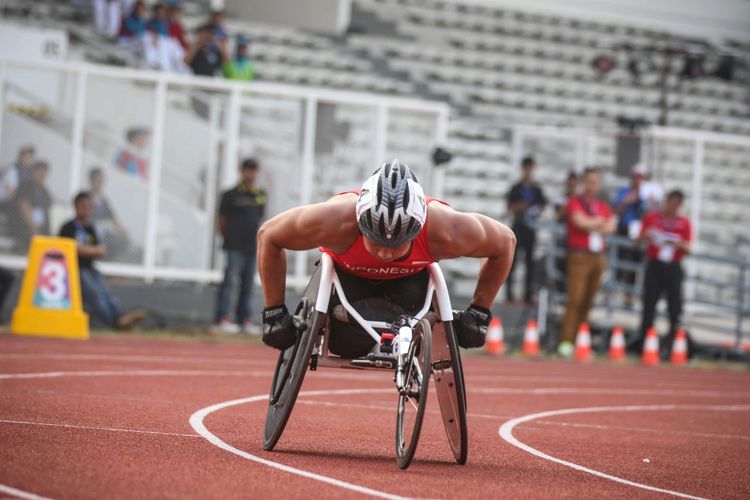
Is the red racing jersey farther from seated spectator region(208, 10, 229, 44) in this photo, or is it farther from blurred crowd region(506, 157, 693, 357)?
seated spectator region(208, 10, 229, 44)

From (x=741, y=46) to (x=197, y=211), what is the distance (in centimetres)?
1663

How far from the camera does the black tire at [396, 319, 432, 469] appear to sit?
20.9 feet

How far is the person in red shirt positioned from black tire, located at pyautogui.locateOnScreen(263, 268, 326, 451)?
37.1 ft

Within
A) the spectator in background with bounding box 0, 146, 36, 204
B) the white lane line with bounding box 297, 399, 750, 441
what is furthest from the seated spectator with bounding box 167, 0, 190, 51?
the white lane line with bounding box 297, 399, 750, 441

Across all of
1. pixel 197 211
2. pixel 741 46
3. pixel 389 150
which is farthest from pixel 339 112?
pixel 741 46

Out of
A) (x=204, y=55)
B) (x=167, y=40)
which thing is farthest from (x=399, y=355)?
(x=167, y=40)

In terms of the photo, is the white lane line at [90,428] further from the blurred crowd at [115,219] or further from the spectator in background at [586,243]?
the spectator in background at [586,243]

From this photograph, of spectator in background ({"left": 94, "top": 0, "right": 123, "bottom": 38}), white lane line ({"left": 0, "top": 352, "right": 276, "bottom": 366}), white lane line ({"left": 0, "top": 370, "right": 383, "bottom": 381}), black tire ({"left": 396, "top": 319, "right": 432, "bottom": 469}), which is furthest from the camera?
spectator in background ({"left": 94, "top": 0, "right": 123, "bottom": 38})

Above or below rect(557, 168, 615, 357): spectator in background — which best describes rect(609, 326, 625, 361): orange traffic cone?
below

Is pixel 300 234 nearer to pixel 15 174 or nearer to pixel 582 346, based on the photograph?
pixel 582 346

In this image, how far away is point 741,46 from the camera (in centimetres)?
3011

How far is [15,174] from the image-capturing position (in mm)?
17328

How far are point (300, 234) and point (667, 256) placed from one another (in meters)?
A: 11.7

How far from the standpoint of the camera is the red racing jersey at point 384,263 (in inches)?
273
